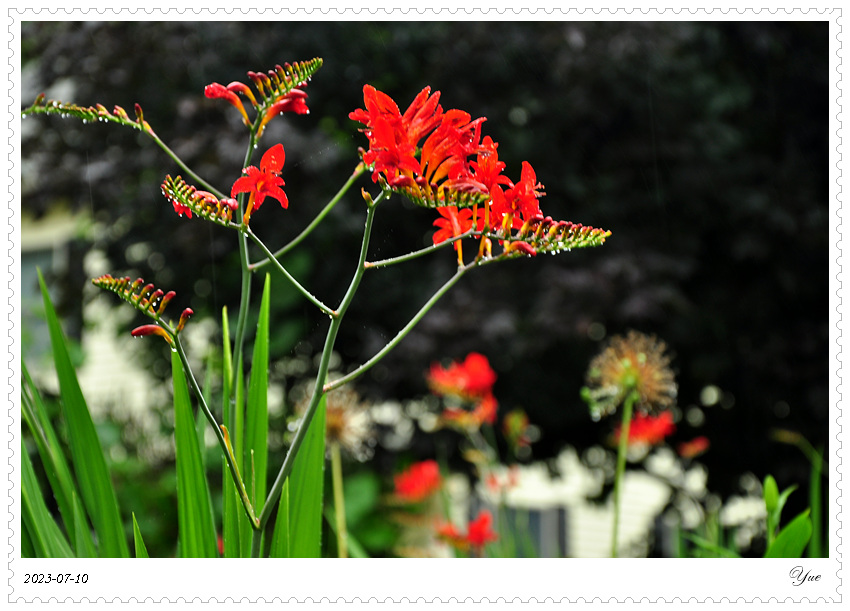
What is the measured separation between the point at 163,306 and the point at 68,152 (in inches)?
131

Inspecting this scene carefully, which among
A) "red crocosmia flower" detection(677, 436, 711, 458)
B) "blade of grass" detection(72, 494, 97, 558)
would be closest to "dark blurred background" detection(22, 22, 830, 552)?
"red crocosmia flower" detection(677, 436, 711, 458)

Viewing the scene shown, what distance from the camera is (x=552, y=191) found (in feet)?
11.0

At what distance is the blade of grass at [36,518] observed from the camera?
3.63 ft

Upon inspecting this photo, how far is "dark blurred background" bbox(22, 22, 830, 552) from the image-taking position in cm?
320

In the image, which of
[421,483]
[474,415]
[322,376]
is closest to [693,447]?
[474,415]

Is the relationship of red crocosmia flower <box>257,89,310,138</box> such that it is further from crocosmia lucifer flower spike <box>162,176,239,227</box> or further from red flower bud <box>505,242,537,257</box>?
red flower bud <box>505,242,537,257</box>

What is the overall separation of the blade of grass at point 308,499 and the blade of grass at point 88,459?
28cm

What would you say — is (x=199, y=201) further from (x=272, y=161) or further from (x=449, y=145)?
(x=449, y=145)

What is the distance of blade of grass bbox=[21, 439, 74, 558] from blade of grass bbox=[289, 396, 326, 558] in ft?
1.24

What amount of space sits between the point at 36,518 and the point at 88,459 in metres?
0.11

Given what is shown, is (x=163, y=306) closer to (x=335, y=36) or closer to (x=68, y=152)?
(x=335, y=36)

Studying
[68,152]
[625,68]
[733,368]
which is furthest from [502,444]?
[68,152]

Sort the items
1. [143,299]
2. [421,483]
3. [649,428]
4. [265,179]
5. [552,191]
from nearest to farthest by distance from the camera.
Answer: [143,299] < [265,179] < [649,428] < [421,483] < [552,191]

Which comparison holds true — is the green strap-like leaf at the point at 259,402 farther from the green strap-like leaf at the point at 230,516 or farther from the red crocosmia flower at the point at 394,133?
the red crocosmia flower at the point at 394,133
